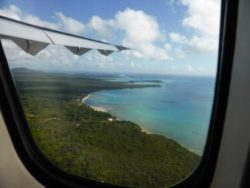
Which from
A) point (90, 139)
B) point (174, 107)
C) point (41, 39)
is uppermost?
point (41, 39)

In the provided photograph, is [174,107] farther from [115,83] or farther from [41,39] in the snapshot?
[41,39]

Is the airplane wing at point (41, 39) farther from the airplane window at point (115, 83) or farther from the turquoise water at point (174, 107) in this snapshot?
the turquoise water at point (174, 107)

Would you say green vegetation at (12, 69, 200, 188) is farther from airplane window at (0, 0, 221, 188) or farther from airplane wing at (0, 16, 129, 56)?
airplane wing at (0, 16, 129, 56)

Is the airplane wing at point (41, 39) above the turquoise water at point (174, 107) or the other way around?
above

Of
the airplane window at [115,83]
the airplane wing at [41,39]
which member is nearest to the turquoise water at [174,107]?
the airplane window at [115,83]

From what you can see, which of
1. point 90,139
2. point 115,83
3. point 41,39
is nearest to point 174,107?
point 115,83

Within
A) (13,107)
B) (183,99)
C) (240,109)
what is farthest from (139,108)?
(13,107)

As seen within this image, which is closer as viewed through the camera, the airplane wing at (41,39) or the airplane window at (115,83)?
the airplane window at (115,83)

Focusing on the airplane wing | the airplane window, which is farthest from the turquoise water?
the airplane wing
